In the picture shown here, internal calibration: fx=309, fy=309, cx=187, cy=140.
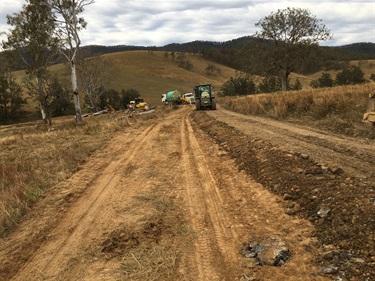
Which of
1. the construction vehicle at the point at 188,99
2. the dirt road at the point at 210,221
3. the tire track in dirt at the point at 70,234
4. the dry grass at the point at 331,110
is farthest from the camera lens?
the construction vehicle at the point at 188,99

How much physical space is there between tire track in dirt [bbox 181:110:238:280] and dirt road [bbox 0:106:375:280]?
2 centimetres

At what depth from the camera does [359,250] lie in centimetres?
339

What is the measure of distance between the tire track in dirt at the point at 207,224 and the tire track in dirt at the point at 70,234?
1.63m

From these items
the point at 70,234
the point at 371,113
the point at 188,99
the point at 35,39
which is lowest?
the point at 70,234


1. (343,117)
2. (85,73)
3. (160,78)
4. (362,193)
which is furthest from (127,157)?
(160,78)

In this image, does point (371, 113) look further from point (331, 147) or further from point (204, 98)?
point (204, 98)

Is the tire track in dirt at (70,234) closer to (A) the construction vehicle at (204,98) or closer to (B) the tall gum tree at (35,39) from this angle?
(A) the construction vehicle at (204,98)

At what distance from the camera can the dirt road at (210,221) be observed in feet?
11.6

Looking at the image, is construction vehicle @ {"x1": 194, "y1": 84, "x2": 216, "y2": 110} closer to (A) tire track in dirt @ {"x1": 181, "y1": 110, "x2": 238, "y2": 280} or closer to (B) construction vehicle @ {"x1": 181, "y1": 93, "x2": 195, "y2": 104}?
(A) tire track in dirt @ {"x1": 181, "y1": 110, "x2": 238, "y2": 280}

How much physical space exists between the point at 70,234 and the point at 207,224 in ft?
6.98

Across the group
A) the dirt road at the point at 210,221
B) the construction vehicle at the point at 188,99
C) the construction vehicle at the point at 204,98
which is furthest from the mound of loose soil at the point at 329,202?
the construction vehicle at the point at 188,99

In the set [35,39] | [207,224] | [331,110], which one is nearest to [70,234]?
[207,224]

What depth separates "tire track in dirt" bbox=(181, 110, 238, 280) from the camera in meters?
3.65

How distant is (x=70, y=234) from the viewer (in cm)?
479
